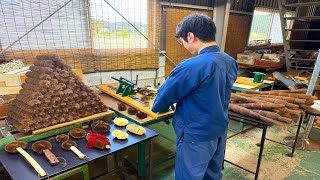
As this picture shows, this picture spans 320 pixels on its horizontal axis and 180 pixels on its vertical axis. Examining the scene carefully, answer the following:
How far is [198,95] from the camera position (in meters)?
1.23

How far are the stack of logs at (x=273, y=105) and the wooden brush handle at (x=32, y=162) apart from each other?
1674 mm

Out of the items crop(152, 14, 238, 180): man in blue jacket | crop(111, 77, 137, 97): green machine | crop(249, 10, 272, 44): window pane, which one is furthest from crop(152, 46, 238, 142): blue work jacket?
crop(249, 10, 272, 44): window pane

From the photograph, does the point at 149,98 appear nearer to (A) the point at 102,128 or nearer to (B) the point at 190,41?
(A) the point at 102,128

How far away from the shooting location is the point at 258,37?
497 cm

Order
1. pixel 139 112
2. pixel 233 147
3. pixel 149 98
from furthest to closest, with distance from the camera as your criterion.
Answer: pixel 233 147
pixel 149 98
pixel 139 112

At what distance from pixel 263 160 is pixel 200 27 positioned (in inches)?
84.4

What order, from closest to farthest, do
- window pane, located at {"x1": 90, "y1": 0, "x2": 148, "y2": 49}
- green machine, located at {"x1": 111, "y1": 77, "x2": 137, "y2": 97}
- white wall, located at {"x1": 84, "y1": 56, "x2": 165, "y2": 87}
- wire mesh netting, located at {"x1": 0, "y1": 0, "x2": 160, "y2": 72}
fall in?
wire mesh netting, located at {"x1": 0, "y1": 0, "x2": 160, "y2": 72} < green machine, located at {"x1": 111, "y1": 77, "x2": 137, "y2": 97} < window pane, located at {"x1": 90, "y1": 0, "x2": 148, "y2": 49} < white wall, located at {"x1": 84, "y1": 56, "x2": 165, "y2": 87}

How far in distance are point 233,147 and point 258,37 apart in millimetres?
3346

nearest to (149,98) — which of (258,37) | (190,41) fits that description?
(190,41)

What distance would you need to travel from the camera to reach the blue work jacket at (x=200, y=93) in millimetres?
1163

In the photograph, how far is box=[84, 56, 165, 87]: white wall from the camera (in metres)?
2.62

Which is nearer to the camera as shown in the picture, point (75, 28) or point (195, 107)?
point (195, 107)

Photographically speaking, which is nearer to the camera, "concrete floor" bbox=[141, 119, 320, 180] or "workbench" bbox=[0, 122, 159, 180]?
"workbench" bbox=[0, 122, 159, 180]

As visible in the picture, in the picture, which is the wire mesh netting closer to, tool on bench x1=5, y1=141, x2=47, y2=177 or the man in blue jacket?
tool on bench x1=5, y1=141, x2=47, y2=177
